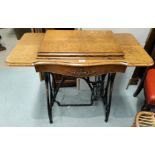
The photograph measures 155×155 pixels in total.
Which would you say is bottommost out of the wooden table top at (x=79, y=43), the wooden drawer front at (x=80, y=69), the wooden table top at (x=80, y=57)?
the wooden drawer front at (x=80, y=69)

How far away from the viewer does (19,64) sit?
43.6 inches

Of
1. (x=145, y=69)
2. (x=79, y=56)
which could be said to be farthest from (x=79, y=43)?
(x=145, y=69)

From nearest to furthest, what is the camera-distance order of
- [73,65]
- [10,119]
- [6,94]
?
[73,65] < [10,119] < [6,94]

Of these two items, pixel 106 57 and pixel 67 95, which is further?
pixel 67 95

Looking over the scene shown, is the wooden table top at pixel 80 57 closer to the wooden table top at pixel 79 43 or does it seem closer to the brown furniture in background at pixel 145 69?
the wooden table top at pixel 79 43

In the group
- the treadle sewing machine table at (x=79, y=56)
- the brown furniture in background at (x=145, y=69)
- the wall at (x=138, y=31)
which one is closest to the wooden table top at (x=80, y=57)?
the treadle sewing machine table at (x=79, y=56)

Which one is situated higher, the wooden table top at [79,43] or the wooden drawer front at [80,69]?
the wooden table top at [79,43]

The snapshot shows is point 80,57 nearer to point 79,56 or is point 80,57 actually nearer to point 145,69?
point 79,56

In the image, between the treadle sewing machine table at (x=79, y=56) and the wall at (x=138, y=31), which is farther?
the wall at (x=138, y=31)

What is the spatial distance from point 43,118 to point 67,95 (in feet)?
1.42
